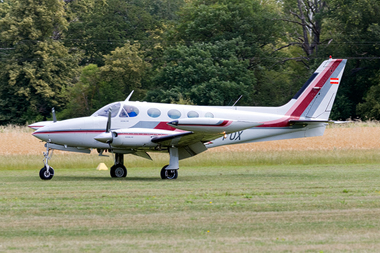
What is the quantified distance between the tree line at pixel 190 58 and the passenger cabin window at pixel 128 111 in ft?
87.1

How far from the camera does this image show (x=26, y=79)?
52375 mm

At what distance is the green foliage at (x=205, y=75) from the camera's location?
4909 cm

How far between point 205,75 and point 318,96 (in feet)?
101

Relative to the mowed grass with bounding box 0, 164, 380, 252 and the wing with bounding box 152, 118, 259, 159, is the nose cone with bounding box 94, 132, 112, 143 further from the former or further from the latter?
the mowed grass with bounding box 0, 164, 380, 252

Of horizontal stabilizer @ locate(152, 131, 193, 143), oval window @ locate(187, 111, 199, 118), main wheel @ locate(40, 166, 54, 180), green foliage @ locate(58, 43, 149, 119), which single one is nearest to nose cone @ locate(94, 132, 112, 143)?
horizontal stabilizer @ locate(152, 131, 193, 143)

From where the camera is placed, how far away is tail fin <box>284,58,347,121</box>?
2045 cm

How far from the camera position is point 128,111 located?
59.3 feet

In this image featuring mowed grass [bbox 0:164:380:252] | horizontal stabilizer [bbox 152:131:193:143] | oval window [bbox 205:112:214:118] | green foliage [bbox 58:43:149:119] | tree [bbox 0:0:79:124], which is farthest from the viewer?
green foliage [bbox 58:43:149:119]

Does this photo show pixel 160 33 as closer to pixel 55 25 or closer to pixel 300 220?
pixel 55 25

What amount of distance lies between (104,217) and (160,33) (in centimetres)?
5814

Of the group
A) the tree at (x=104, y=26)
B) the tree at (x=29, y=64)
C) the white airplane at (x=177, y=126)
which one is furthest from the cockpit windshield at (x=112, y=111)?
the tree at (x=104, y=26)

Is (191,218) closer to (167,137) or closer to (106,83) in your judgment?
(167,137)

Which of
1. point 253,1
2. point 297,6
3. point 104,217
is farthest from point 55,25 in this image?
point 104,217

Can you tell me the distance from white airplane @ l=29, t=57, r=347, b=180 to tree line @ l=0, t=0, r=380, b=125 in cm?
2490
